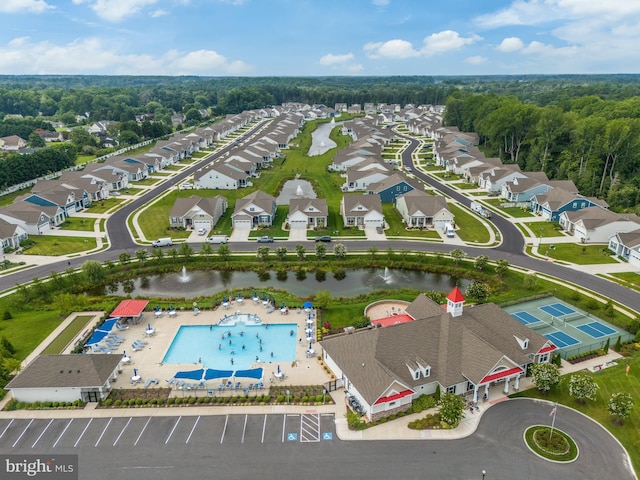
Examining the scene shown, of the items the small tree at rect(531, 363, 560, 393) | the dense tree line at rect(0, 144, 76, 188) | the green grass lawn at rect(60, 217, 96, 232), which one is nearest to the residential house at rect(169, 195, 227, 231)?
Result: the green grass lawn at rect(60, 217, 96, 232)

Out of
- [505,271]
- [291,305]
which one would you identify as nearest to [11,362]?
[291,305]

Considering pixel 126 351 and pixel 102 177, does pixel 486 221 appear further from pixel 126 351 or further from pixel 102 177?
pixel 102 177

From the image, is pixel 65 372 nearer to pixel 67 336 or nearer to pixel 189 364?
pixel 67 336

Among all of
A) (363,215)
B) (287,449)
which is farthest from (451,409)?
(363,215)

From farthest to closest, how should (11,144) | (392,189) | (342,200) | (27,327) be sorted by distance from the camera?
(11,144) → (392,189) → (342,200) → (27,327)

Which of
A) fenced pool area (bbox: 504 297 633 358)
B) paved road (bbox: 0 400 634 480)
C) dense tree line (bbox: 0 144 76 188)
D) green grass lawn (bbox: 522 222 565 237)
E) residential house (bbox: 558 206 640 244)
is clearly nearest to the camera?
paved road (bbox: 0 400 634 480)

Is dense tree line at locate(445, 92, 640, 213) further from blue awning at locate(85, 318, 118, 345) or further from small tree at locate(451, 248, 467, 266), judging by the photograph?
blue awning at locate(85, 318, 118, 345)
